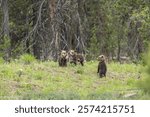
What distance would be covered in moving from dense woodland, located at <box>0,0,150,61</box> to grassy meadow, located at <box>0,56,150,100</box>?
2.42 m

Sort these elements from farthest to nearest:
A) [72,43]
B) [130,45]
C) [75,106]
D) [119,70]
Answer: [130,45] < [72,43] < [119,70] < [75,106]

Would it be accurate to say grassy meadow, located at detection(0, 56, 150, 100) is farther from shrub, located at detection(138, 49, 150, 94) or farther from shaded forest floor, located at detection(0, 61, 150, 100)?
shrub, located at detection(138, 49, 150, 94)

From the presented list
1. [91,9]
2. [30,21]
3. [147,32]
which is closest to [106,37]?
[91,9]

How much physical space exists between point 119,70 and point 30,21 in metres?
8.96

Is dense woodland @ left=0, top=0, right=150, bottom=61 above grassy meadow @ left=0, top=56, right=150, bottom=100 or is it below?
above

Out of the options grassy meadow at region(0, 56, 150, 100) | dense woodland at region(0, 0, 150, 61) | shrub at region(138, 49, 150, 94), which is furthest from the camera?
dense woodland at region(0, 0, 150, 61)

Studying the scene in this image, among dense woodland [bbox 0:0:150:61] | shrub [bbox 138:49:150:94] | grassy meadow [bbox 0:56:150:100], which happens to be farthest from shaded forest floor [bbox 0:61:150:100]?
shrub [bbox 138:49:150:94]

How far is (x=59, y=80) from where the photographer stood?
15023 millimetres

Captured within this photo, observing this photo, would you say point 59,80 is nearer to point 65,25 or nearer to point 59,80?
point 59,80

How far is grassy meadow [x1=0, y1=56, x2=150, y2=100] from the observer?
12.9m

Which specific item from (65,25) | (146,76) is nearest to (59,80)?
(146,76)

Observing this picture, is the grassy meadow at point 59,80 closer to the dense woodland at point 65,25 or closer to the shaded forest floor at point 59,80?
the shaded forest floor at point 59,80

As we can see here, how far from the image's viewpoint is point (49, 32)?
73.7 feet

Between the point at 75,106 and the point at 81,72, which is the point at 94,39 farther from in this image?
the point at 75,106
